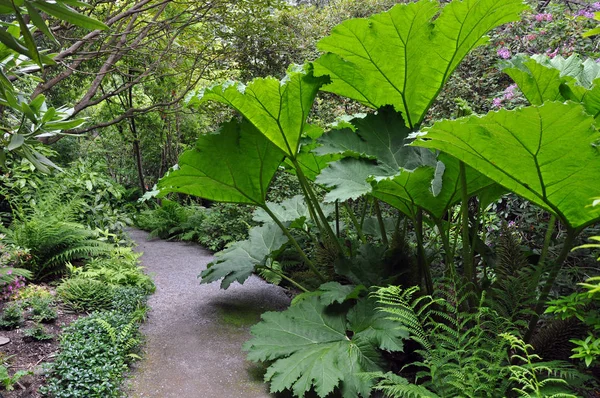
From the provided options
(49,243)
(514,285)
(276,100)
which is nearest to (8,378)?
(49,243)

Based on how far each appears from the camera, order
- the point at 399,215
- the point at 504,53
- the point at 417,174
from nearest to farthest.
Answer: the point at 417,174
the point at 399,215
the point at 504,53

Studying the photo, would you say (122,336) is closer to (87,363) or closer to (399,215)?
(87,363)

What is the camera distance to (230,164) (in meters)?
2.66

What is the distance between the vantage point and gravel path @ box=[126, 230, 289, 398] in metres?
2.21

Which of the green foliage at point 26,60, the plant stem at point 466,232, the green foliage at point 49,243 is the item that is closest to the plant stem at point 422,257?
the plant stem at point 466,232

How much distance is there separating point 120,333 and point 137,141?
715 centimetres

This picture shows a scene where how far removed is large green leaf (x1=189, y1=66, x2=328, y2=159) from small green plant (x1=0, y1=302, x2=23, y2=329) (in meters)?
1.83

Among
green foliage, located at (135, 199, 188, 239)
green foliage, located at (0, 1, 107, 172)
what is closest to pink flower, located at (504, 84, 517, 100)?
green foliage, located at (0, 1, 107, 172)

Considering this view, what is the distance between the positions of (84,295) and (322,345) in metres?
2.06

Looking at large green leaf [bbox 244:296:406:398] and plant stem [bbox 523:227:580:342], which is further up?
plant stem [bbox 523:227:580:342]

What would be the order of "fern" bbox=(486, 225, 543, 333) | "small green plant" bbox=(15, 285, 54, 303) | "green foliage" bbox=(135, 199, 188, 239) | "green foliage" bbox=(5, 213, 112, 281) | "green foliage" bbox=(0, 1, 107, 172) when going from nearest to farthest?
"green foliage" bbox=(0, 1, 107, 172), "fern" bbox=(486, 225, 543, 333), "small green plant" bbox=(15, 285, 54, 303), "green foliage" bbox=(5, 213, 112, 281), "green foliage" bbox=(135, 199, 188, 239)

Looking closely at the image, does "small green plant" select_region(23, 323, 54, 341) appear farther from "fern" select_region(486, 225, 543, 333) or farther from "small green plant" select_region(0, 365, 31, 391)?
"fern" select_region(486, 225, 543, 333)

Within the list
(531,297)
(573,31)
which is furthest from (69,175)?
(573,31)

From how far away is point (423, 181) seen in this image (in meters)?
1.92
